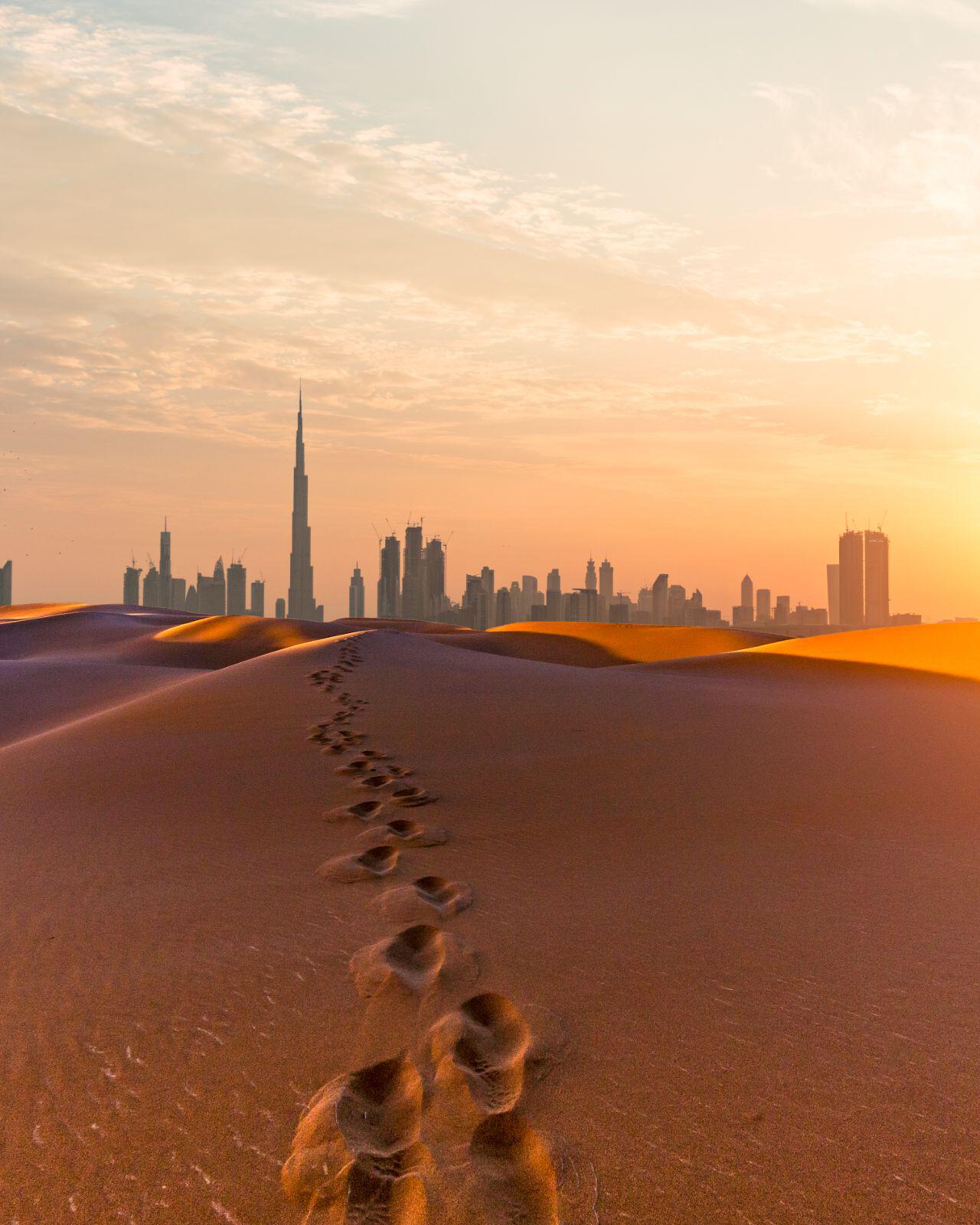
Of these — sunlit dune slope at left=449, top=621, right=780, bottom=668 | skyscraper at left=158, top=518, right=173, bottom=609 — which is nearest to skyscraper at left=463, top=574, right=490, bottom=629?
skyscraper at left=158, top=518, right=173, bottom=609

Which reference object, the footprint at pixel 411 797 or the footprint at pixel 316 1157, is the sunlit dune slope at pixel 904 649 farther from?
the footprint at pixel 316 1157

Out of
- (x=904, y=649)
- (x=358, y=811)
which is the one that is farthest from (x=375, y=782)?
(x=904, y=649)

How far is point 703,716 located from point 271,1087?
6.16 meters

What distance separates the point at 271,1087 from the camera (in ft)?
7.21

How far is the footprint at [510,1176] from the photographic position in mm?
1777

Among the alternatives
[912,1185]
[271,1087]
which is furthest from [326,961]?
[912,1185]

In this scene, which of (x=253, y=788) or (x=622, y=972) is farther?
(x=253, y=788)

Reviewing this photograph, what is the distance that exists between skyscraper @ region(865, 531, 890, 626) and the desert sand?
122 metres

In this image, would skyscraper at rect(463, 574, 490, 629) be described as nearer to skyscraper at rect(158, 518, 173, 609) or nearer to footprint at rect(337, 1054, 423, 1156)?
skyscraper at rect(158, 518, 173, 609)

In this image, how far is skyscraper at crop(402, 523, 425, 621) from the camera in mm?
119938

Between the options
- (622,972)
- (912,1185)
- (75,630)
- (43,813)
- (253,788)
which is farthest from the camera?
(75,630)

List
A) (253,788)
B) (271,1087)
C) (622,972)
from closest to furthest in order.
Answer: (271,1087)
(622,972)
(253,788)

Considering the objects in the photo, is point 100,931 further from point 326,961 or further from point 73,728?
point 73,728

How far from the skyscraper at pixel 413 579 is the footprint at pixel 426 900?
11322 cm
